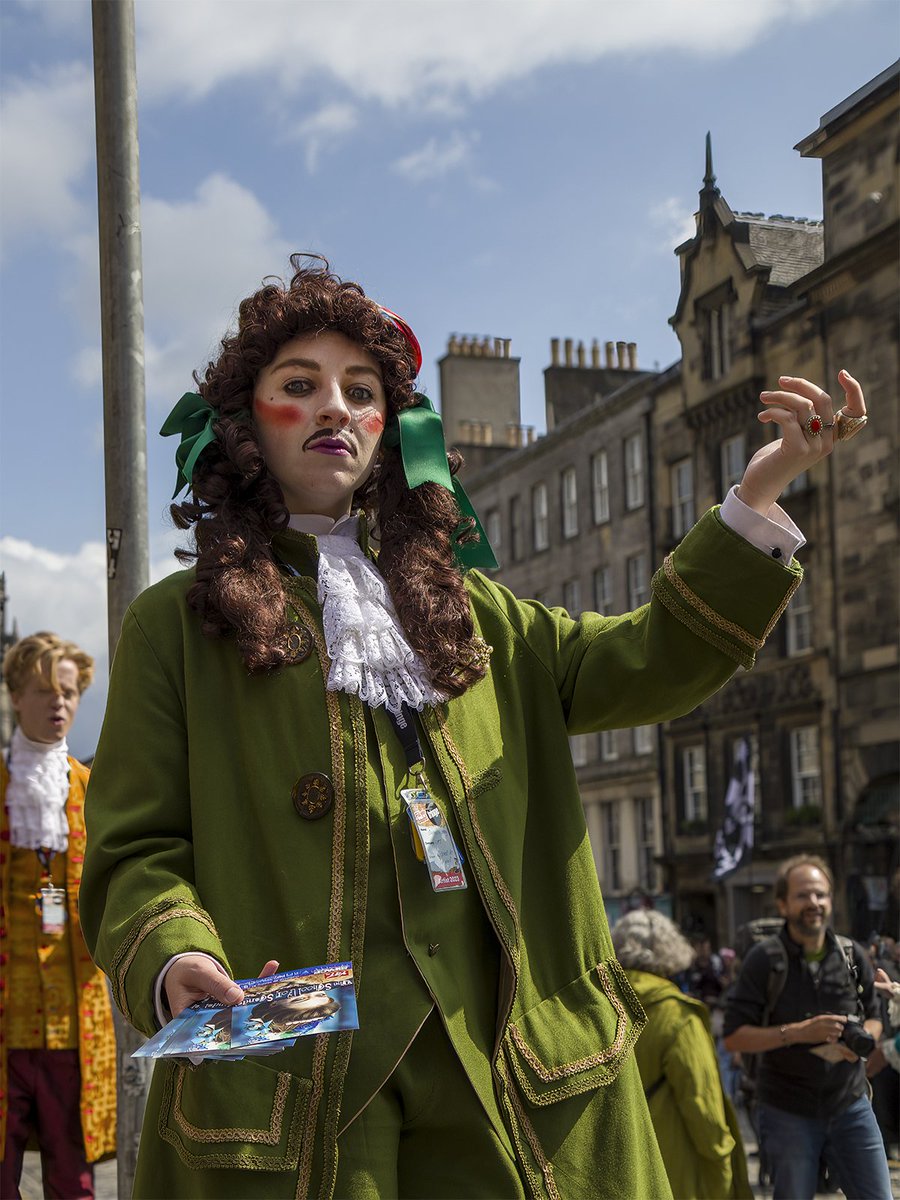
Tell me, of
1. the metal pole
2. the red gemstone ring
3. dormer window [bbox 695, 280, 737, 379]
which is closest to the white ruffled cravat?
the metal pole

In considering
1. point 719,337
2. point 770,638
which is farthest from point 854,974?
point 770,638

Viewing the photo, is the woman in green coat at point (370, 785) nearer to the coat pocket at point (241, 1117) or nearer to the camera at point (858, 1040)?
the coat pocket at point (241, 1117)

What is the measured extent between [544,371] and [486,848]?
44.1 m

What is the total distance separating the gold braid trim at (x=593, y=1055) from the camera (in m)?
2.80

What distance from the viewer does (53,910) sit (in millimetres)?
5840

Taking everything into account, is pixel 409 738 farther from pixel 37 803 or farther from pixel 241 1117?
pixel 37 803

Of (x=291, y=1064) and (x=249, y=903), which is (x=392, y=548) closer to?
(x=249, y=903)

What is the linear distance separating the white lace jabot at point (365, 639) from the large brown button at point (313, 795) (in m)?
0.18

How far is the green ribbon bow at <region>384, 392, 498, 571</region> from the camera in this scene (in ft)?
10.8

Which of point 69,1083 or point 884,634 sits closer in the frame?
point 69,1083

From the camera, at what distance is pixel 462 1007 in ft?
9.18

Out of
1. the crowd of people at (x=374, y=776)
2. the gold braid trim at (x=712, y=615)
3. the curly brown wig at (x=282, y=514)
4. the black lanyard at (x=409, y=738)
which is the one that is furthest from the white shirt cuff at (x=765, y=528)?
the black lanyard at (x=409, y=738)

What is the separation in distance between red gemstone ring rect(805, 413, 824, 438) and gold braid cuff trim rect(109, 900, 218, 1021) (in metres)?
1.21

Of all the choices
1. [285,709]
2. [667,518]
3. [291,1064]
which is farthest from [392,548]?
[667,518]
